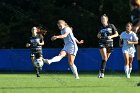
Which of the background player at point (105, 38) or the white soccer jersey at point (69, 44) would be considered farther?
the background player at point (105, 38)

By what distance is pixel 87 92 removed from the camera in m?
12.6

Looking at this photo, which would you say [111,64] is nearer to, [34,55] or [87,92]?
[34,55]

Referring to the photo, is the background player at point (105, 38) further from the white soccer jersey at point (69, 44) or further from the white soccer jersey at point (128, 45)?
the white soccer jersey at point (69, 44)

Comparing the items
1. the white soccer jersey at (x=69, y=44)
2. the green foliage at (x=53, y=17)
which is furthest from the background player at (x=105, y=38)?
the green foliage at (x=53, y=17)

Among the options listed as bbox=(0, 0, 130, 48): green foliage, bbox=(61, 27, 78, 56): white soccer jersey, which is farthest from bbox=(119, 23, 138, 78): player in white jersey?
bbox=(0, 0, 130, 48): green foliage

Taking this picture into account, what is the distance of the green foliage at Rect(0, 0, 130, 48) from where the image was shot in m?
38.9

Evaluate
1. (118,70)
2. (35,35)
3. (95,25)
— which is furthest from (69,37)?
(95,25)

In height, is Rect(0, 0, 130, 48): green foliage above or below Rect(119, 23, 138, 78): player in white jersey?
above

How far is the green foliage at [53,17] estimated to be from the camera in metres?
38.9

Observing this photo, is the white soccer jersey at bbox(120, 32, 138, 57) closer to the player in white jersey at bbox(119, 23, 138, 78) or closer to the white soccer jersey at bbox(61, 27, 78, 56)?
the player in white jersey at bbox(119, 23, 138, 78)

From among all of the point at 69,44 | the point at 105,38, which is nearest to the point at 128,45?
the point at 105,38

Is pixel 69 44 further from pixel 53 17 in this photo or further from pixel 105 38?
pixel 53 17

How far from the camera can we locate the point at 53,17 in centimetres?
3981

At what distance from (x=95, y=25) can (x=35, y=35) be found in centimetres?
1608
